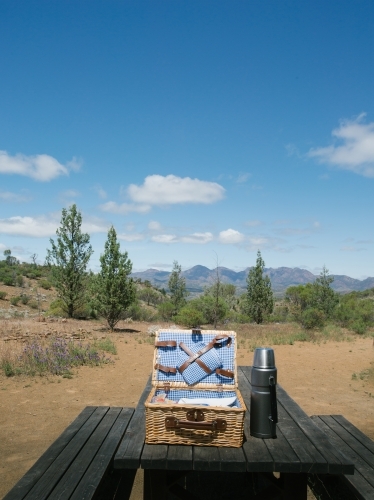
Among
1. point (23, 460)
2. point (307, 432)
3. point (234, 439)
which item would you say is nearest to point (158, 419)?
point (234, 439)

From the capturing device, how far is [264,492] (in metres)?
3.44

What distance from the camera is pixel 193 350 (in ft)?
12.0

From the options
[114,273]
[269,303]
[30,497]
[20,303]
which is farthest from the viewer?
[20,303]

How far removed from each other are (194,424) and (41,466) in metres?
1.39

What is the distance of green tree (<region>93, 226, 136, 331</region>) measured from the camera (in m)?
20.8

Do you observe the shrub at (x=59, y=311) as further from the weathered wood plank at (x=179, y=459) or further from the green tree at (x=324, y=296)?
the weathered wood plank at (x=179, y=459)

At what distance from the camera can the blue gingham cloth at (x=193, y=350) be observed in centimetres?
360

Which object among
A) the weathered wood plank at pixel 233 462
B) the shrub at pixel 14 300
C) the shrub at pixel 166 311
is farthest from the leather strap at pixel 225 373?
the shrub at pixel 14 300

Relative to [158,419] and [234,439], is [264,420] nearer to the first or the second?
[234,439]

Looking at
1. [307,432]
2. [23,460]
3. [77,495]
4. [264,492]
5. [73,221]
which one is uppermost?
[73,221]

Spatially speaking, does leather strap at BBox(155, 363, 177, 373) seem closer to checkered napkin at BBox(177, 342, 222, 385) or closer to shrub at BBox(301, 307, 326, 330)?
checkered napkin at BBox(177, 342, 222, 385)

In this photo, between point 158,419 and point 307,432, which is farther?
point 307,432

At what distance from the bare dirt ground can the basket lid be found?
1.88 metres

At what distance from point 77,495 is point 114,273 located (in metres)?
18.4
